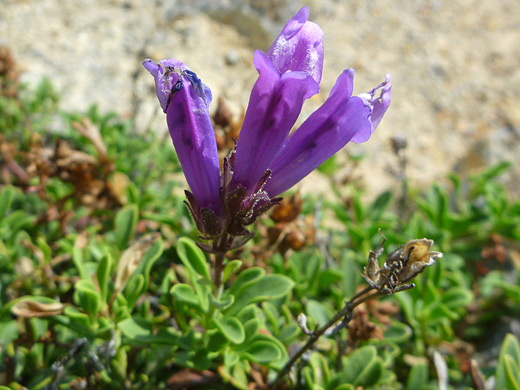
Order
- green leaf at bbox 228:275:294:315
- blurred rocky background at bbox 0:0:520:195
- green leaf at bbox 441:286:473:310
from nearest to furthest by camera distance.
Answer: green leaf at bbox 228:275:294:315
green leaf at bbox 441:286:473:310
blurred rocky background at bbox 0:0:520:195

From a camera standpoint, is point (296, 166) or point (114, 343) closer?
point (296, 166)

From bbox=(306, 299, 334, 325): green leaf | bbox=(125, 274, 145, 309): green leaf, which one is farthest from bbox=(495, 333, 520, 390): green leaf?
bbox=(125, 274, 145, 309): green leaf

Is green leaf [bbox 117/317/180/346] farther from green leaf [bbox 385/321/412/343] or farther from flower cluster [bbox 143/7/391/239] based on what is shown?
green leaf [bbox 385/321/412/343]

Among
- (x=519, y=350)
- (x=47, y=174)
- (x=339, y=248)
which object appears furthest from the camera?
(x=339, y=248)

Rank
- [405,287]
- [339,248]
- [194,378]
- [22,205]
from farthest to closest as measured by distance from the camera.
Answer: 1. [339,248]
2. [22,205]
3. [194,378]
4. [405,287]

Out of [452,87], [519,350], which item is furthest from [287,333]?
[452,87]

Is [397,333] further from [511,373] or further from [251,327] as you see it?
[251,327]

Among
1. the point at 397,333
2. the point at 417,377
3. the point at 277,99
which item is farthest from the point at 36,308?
the point at 417,377

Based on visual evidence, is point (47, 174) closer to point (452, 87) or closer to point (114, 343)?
point (114, 343)
